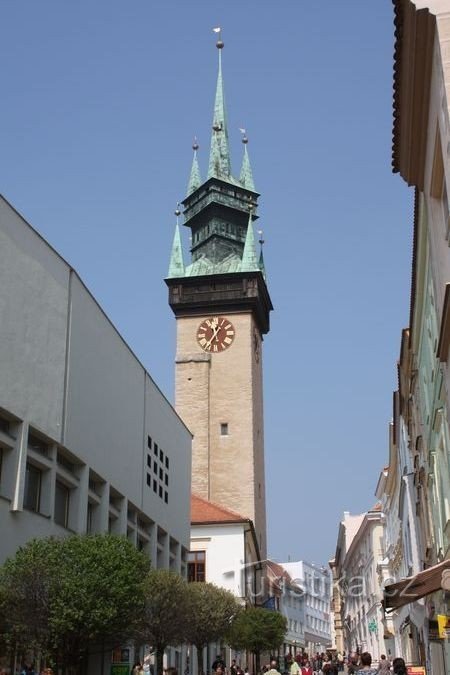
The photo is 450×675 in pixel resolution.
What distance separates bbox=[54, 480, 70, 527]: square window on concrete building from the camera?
2605 centimetres

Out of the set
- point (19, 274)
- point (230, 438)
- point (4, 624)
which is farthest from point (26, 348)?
point (230, 438)

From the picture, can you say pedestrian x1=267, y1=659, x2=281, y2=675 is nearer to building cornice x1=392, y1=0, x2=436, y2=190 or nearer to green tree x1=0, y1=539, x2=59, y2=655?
green tree x1=0, y1=539, x2=59, y2=655

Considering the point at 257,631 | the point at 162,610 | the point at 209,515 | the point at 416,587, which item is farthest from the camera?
the point at 209,515

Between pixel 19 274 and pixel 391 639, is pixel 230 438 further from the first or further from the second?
→ pixel 19 274

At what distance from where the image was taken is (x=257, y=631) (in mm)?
44250

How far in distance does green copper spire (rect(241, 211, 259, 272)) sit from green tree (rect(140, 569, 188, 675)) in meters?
46.1

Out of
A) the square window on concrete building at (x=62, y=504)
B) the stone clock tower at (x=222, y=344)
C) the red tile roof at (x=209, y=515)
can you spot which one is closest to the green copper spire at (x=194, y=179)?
the stone clock tower at (x=222, y=344)

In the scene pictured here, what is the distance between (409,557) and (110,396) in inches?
550

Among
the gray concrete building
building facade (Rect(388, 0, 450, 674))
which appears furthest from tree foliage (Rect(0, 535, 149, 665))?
building facade (Rect(388, 0, 450, 674))

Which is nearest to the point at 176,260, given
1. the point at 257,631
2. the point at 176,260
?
the point at 176,260

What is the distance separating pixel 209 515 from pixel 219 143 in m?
40.2

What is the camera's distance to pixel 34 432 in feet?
78.0

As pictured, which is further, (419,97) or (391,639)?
(391,639)

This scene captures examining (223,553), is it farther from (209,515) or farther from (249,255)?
(249,255)
